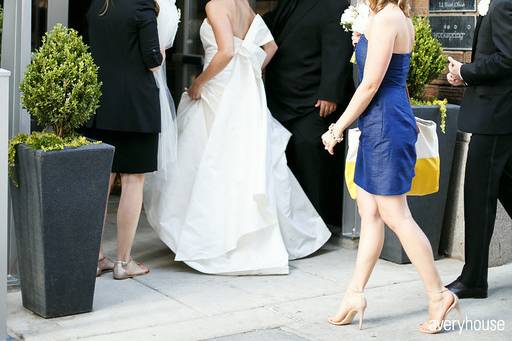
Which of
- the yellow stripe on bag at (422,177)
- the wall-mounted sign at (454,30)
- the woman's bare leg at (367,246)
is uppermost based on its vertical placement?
the wall-mounted sign at (454,30)

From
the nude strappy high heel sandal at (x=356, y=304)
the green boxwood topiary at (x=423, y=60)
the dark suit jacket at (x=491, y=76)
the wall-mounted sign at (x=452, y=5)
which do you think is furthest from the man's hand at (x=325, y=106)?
the nude strappy high heel sandal at (x=356, y=304)

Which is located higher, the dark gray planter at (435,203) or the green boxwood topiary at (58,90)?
the green boxwood topiary at (58,90)

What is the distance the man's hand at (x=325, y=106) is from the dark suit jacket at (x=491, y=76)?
1.34 m

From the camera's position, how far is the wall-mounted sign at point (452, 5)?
Answer: 21.3 feet

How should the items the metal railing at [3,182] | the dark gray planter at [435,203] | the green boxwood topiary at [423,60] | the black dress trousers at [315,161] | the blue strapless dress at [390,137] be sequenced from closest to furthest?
1. the metal railing at [3,182]
2. the blue strapless dress at [390,137]
3. the green boxwood topiary at [423,60]
4. the dark gray planter at [435,203]
5. the black dress trousers at [315,161]

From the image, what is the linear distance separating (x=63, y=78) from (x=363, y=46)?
1540 mm

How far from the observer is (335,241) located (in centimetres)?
691

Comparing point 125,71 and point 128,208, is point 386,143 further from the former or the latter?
point 128,208

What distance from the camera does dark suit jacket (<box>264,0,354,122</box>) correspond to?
21.2ft

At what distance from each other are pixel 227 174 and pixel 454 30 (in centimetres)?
193

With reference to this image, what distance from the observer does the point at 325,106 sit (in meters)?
6.57

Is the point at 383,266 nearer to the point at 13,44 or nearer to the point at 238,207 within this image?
the point at 238,207

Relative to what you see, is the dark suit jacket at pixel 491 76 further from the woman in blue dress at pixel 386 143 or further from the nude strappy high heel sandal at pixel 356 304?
the nude strappy high heel sandal at pixel 356 304

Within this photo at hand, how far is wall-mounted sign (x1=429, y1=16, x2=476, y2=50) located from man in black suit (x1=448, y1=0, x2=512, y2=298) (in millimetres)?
1090
